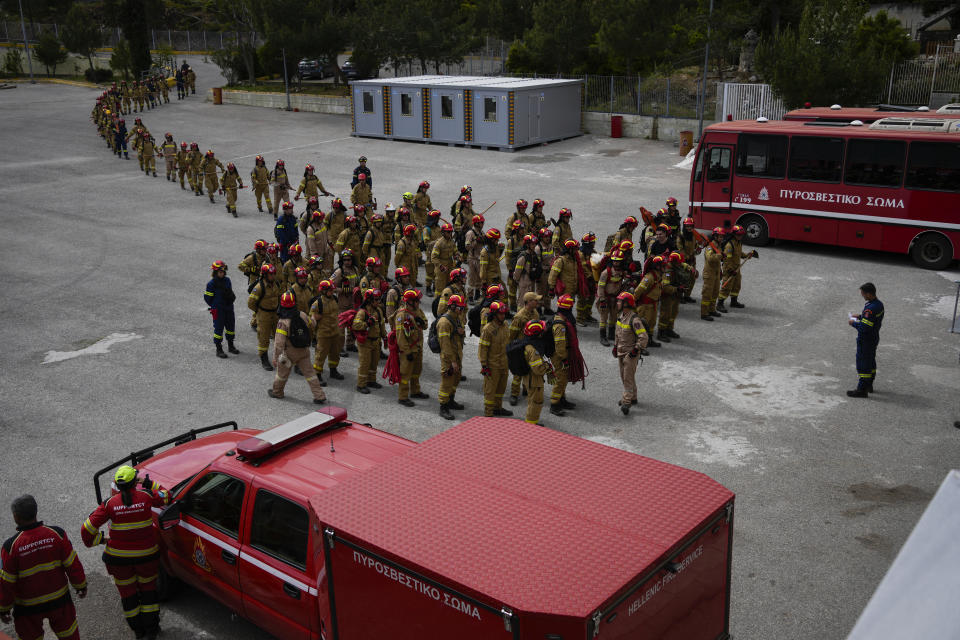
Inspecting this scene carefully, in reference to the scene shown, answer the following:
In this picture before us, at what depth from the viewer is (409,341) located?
12000 mm

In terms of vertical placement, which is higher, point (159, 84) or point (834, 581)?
point (159, 84)

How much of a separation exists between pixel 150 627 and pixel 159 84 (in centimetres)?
4558

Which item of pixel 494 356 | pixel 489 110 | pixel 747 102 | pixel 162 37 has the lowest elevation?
pixel 494 356

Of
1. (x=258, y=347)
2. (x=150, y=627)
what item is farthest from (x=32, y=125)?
(x=150, y=627)

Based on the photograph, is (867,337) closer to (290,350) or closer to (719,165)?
(290,350)

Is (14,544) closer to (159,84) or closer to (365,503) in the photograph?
(365,503)

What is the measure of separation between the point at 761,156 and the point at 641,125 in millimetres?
15978

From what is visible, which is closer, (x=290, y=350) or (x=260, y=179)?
(x=290, y=350)

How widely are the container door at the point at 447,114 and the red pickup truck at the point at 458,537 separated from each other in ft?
92.4

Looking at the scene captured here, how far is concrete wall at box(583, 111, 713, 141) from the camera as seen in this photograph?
34.2 meters

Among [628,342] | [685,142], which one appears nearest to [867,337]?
[628,342]

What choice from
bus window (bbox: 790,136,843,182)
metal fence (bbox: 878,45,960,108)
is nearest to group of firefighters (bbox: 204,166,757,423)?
bus window (bbox: 790,136,843,182)

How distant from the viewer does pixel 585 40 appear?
39.8 m

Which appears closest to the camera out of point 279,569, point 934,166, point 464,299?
point 279,569
